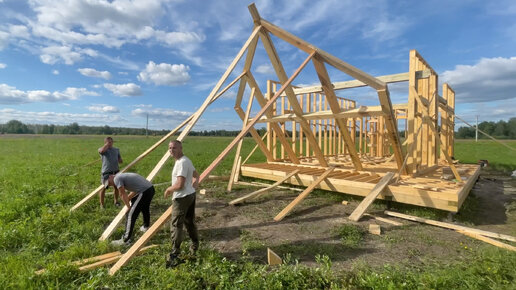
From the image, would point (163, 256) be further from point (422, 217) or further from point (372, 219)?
point (422, 217)

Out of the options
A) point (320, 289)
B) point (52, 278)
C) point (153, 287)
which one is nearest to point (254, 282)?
point (320, 289)

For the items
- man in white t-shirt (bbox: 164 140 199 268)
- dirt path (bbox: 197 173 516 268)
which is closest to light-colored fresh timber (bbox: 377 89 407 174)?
dirt path (bbox: 197 173 516 268)

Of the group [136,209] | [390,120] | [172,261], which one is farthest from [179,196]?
[390,120]

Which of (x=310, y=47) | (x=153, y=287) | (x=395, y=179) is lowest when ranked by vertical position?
(x=153, y=287)

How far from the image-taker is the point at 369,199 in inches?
205

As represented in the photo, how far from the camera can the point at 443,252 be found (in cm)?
372

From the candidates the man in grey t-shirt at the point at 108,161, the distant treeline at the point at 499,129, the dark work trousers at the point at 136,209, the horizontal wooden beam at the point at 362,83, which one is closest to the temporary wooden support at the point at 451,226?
the horizontal wooden beam at the point at 362,83

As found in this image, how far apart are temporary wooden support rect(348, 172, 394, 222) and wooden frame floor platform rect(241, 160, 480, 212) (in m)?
0.19

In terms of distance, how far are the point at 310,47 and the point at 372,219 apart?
3.70 m

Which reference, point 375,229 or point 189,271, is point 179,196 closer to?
point 189,271

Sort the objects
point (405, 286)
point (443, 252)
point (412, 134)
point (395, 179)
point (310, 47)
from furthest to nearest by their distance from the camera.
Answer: point (412, 134) < point (395, 179) < point (310, 47) < point (443, 252) < point (405, 286)

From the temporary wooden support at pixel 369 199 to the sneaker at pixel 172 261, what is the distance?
10.9ft

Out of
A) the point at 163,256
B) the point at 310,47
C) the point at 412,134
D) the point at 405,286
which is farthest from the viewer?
the point at 412,134

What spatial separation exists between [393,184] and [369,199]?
950 millimetres
